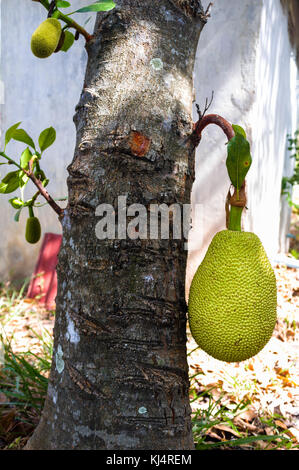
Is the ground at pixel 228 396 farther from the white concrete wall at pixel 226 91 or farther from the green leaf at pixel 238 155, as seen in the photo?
the green leaf at pixel 238 155

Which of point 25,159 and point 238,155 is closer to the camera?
point 238,155

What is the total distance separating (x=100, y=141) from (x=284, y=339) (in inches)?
69.2

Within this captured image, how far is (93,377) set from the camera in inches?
32.8

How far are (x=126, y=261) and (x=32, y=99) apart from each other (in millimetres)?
2550

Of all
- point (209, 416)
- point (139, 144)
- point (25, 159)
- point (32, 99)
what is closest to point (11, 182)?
point (25, 159)

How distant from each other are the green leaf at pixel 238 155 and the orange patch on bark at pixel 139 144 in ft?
0.55

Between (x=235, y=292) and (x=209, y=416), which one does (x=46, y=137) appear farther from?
(x=209, y=416)

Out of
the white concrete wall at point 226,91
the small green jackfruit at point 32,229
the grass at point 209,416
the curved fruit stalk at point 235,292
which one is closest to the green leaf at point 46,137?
the small green jackfruit at point 32,229

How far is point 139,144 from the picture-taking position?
0.84 metres

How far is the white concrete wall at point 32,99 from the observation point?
115 inches

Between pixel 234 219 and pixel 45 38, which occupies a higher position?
pixel 45 38

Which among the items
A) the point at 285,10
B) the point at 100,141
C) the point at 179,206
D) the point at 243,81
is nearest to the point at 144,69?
the point at 100,141

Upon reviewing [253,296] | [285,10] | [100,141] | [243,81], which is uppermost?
[285,10]

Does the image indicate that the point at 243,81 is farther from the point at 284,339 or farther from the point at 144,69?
the point at 144,69
